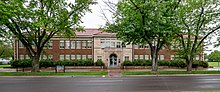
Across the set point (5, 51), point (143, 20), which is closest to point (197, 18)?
point (143, 20)

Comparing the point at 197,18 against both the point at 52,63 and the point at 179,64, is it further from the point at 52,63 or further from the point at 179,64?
the point at 52,63

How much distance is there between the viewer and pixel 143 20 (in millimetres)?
32375

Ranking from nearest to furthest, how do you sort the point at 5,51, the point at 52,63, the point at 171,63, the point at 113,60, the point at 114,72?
1. the point at 114,72
2. the point at 52,63
3. the point at 171,63
4. the point at 113,60
5. the point at 5,51

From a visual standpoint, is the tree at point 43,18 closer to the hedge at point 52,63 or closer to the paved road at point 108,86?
the paved road at point 108,86

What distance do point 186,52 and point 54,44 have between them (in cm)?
3383

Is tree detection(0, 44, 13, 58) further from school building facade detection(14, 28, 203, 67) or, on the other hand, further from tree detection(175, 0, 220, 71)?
tree detection(175, 0, 220, 71)

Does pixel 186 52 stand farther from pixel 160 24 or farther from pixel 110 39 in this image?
pixel 110 39

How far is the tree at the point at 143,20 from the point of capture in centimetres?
3112

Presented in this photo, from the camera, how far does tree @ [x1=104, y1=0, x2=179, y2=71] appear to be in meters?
Result: 31.1

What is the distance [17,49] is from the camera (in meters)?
61.3

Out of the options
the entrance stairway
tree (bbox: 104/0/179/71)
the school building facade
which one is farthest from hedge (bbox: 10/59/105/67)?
tree (bbox: 104/0/179/71)

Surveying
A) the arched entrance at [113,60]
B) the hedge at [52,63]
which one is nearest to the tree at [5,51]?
the hedge at [52,63]

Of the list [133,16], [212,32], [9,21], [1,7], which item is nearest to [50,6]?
[9,21]

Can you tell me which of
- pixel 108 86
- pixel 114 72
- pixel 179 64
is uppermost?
pixel 179 64
